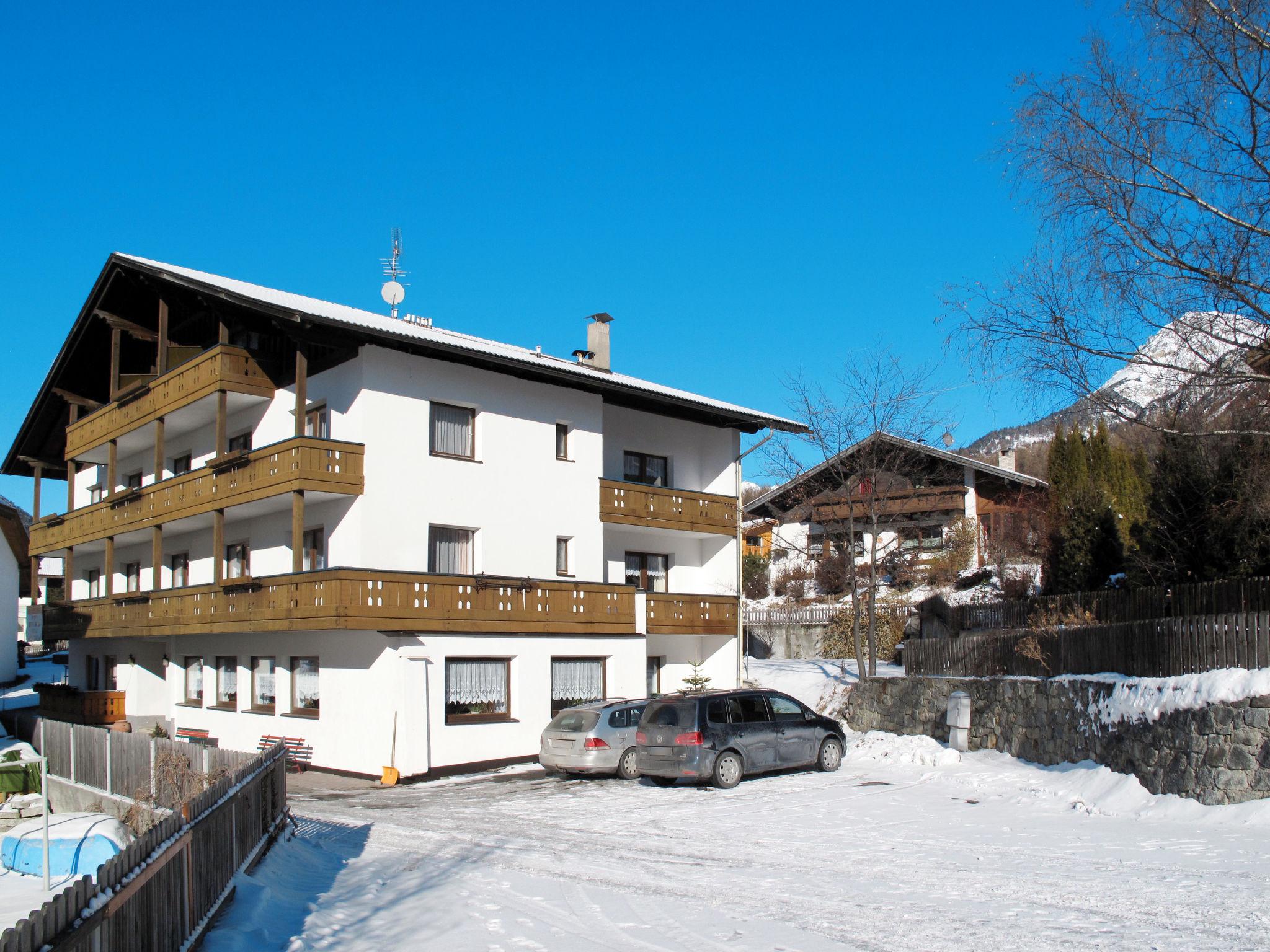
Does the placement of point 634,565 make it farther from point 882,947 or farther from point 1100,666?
point 882,947

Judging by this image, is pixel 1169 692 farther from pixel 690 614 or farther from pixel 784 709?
pixel 690 614

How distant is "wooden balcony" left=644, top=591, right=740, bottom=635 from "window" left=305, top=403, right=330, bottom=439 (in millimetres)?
8758

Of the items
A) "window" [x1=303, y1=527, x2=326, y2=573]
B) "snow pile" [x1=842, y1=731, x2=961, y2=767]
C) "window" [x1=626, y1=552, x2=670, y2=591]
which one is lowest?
"snow pile" [x1=842, y1=731, x2=961, y2=767]

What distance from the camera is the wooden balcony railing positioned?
2522cm

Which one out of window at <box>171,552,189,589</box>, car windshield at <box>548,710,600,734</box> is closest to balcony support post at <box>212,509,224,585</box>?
window at <box>171,552,189,589</box>

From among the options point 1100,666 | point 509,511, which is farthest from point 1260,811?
point 509,511

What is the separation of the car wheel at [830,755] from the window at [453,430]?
10.1 meters

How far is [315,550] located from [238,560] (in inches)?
168

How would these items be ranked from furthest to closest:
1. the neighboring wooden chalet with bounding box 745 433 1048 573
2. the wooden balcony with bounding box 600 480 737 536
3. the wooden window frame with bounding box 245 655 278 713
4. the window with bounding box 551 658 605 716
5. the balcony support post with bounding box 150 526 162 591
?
the neighboring wooden chalet with bounding box 745 433 1048 573 < the balcony support post with bounding box 150 526 162 591 < the wooden balcony with bounding box 600 480 737 536 < the wooden window frame with bounding box 245 655 278 713 < the window with bounding box 551 658 605 716

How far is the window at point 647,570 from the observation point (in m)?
29.9

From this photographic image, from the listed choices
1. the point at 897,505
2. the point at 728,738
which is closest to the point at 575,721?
the point at 728,738

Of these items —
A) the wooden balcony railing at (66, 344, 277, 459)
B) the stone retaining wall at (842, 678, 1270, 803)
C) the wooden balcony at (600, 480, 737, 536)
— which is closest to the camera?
the stone retaining wall at (842, 678, 1270, 803)

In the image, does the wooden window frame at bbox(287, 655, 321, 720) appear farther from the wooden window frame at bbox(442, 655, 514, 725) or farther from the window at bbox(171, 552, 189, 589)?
the window at bbox(171, 552, 189, 589)

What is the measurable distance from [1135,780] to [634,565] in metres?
16.2
